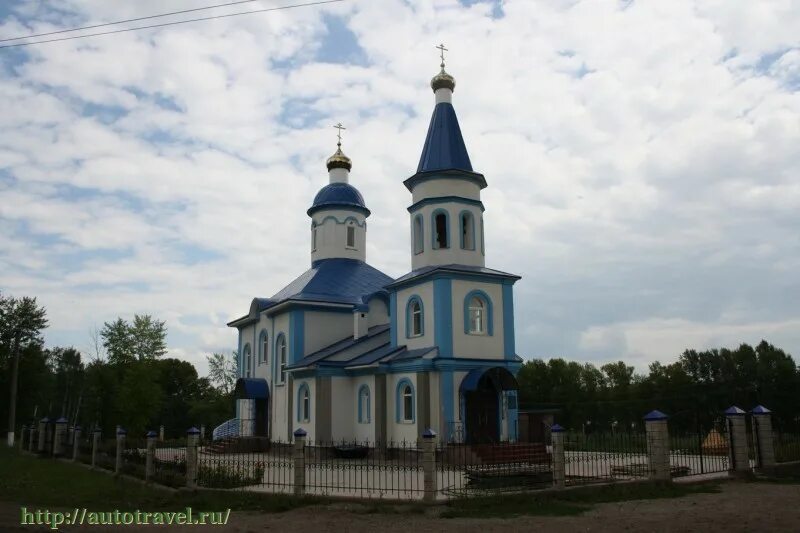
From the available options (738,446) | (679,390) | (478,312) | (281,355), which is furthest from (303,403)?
(679,390)

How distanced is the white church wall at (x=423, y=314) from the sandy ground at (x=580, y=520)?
875cm

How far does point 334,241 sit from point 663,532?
69.3ft

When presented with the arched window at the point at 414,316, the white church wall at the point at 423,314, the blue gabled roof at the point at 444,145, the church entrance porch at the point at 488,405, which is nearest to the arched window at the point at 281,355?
the white church wall at the point at 423,314

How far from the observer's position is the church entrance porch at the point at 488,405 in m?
18.7

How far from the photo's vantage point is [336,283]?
2641 cm

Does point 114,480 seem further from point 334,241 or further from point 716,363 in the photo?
point 716,363

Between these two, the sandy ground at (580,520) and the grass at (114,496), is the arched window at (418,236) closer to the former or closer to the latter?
the grass at (114,496)

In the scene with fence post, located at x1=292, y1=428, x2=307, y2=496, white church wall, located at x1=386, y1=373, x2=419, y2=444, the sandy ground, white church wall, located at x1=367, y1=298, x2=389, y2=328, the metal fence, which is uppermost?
white church wall, located at x1=367, y1=298, x2=389, y2=328

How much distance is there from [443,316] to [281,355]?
8572 millimetres

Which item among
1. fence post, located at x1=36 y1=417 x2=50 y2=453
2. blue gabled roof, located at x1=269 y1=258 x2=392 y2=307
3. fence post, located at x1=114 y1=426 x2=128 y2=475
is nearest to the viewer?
fence post, located at x1=114 y1=426 x2=128 y2=475

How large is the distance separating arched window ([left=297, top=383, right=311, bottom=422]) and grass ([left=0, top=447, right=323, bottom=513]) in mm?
6819

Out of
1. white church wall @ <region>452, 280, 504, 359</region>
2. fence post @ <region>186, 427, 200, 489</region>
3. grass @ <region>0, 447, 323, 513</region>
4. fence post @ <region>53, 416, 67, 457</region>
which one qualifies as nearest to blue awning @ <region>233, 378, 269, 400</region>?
fence post @ <region>53, 416, 67, 457</region>

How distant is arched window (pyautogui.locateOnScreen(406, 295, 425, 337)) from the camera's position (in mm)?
20344

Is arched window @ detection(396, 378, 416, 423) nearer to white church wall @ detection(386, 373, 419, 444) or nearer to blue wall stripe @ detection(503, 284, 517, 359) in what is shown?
white church wall @ detection(386, 373, 419, 444)
